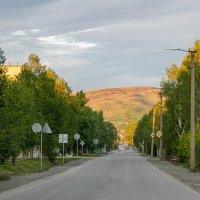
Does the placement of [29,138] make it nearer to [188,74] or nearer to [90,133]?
[188,74]

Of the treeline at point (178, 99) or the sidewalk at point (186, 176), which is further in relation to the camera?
the treeline at point (178, 99)

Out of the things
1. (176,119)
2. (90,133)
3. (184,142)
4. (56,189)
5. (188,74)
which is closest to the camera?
(56,189)

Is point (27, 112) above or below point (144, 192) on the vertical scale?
above

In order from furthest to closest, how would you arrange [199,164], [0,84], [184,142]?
[184,142]
[199,164]
[0,84]

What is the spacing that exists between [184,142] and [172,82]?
20304 millimetres

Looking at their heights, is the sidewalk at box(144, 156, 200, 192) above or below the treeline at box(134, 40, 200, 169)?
below

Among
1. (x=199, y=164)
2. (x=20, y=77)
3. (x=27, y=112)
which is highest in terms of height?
(x=20, y=77)

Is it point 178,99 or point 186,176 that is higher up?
point 178,99

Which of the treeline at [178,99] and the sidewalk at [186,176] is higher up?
the treeline at [178,99]

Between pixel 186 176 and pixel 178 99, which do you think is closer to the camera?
pixel 186 176

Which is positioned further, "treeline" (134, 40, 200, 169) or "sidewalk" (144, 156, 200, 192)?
"treeline" (134, 40, 200, 169)

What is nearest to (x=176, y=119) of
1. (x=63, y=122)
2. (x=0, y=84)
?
(x=63, y=122)

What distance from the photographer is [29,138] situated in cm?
4769

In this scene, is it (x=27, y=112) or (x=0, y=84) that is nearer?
(x=0, y=84)
